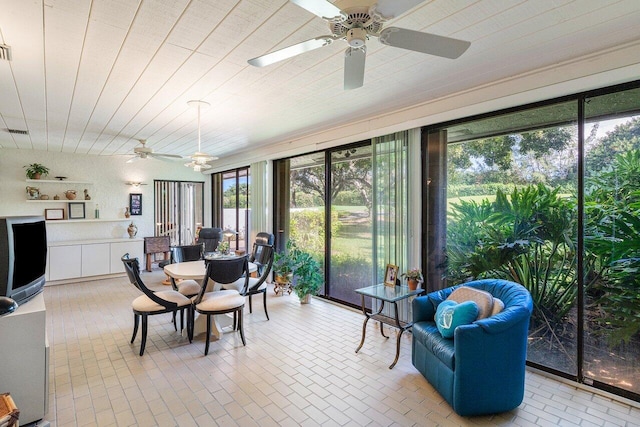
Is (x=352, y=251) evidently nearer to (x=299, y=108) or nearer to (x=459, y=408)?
(x=299, y=108)

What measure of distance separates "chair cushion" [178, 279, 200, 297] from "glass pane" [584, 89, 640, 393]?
13.1 ft

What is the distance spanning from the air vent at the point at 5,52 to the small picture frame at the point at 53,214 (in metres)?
5.32

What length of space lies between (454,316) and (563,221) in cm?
133

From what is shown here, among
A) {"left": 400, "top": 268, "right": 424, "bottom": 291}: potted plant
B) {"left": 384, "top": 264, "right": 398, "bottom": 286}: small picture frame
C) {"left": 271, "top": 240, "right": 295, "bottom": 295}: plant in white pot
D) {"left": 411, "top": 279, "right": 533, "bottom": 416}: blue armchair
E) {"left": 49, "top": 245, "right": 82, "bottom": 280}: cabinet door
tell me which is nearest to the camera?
{"left": 411, "top": 279, "right": 533, "bottom": 416}: blue armchair

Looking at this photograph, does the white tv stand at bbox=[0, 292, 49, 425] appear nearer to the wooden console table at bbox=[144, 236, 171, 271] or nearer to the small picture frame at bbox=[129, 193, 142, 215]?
the wooden console table at bbox=[144, 236, 171, 271]

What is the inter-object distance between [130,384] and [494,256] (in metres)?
3.52

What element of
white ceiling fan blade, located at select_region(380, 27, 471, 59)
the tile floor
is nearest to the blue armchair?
the tile floor

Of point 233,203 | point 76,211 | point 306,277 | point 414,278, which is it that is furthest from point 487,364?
point 76,211

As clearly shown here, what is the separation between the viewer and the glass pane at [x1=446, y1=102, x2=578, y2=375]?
9.22 ft

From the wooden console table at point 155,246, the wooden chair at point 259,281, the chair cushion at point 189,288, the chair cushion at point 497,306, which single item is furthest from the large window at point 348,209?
the wooden console table at point 155,246

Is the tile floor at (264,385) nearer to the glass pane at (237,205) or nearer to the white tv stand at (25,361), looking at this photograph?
the white tv stand at (25,361)

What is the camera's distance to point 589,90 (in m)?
2.61

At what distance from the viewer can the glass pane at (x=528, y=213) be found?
2811mm

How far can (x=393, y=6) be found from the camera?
136 cm
